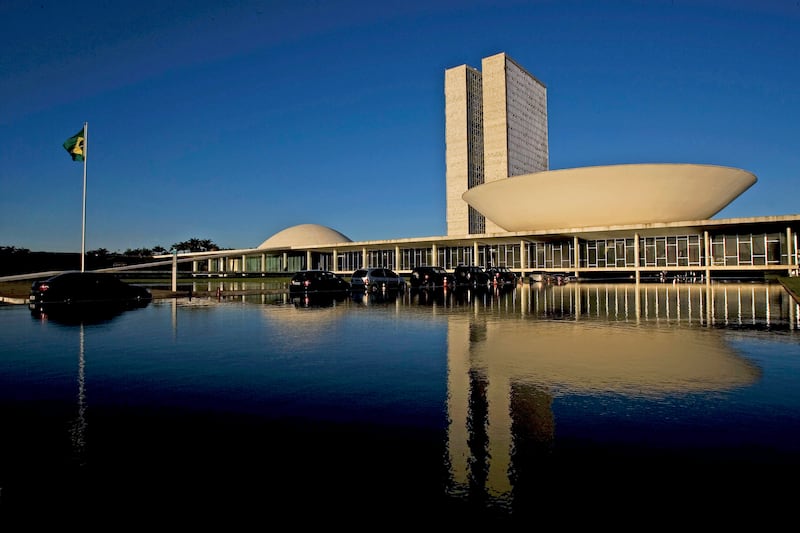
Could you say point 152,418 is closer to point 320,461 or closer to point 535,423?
point 320,461

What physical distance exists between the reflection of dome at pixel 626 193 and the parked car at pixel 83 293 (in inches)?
1827

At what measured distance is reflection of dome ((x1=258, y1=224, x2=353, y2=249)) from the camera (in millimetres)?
116688

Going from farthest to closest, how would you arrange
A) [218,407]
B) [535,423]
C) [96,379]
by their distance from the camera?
[96,379] < [218,407] < [535,423]

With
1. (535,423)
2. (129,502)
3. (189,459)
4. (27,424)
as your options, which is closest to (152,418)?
(27,424)

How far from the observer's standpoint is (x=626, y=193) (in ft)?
188

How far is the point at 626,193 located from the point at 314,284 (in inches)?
1537

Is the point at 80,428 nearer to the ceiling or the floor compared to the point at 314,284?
nearer to the floor

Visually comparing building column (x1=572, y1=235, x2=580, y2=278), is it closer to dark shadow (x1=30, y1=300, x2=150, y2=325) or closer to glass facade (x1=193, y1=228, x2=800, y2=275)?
glass facade (x1=193, y1=228, x2=800, y2=275)

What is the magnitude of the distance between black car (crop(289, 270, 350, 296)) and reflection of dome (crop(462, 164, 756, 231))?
32.9 meters

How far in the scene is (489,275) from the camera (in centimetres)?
4697

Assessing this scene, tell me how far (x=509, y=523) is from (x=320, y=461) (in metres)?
1.64

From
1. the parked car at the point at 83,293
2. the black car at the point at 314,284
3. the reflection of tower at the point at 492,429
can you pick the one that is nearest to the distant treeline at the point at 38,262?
the parked car at the point at 83,293

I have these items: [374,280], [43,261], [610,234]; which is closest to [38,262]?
[43,261]

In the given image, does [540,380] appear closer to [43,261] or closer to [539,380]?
[539,380]
